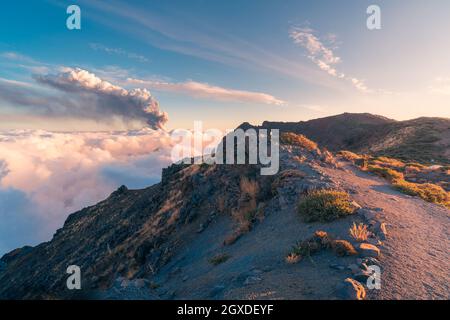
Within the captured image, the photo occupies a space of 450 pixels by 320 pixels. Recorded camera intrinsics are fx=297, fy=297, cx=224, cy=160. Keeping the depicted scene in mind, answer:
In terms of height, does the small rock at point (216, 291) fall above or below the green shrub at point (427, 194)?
below

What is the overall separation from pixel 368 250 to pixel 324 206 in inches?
129

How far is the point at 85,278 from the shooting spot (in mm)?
22562

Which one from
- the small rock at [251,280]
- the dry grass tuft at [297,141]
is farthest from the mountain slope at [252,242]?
the dry grass tuft at [297,141]

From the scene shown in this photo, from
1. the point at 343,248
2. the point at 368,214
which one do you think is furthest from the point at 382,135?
the point at 343,248

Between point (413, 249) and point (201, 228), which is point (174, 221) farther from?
point (413, 249)

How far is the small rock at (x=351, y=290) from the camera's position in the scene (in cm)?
606

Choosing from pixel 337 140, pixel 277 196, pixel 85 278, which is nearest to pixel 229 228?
pixel 277 196

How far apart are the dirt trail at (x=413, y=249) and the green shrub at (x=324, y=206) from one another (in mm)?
1572

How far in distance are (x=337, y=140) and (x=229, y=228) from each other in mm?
86239

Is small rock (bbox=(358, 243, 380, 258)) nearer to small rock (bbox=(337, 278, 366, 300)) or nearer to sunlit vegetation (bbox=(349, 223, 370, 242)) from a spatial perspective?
sunlit vegetation (bbox=(349, 223, 370, 242))

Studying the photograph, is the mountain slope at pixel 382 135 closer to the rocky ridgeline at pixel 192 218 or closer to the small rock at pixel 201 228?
the rocky ridgeline at pixel 192 218

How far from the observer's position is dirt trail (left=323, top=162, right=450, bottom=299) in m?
6.88

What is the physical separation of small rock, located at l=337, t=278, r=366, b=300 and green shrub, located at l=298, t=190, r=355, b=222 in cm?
458
